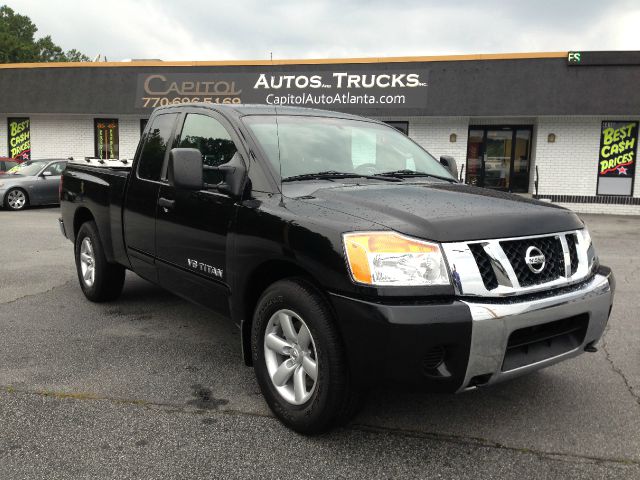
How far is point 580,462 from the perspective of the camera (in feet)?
9.02

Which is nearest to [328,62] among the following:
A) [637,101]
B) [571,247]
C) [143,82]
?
[143,82]

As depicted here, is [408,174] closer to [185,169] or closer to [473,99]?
[185,169]

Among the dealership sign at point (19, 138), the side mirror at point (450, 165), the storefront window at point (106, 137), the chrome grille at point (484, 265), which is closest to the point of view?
the chrome grille at point (484, 265)

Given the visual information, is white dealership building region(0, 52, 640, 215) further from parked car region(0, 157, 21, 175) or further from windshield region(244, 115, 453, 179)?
windshield region(244, 115, 453, 179)

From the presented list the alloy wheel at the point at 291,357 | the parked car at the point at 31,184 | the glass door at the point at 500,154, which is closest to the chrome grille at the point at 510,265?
the alloy wheel at the point at 291,357

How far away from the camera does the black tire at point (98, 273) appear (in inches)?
208

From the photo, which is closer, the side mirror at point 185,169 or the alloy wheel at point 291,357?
the alloy wheel at point 291,357

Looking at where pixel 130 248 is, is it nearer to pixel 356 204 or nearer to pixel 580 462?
pixel 356 204

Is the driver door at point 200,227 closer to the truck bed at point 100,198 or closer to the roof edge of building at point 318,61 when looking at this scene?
the truck bed at point 100,198

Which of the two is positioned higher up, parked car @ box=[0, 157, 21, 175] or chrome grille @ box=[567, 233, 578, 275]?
parked car @ box=[0, 157, 21, 175]

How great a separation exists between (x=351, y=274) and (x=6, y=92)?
70.2 feet

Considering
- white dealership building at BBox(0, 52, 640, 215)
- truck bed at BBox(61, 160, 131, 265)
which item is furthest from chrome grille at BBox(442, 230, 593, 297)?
white dealership building at BBox(0, 52, 640, 215)

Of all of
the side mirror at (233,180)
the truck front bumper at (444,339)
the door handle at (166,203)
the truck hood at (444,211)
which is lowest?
the truck front bumper at (444,339)

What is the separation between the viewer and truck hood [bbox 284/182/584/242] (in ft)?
8.68
